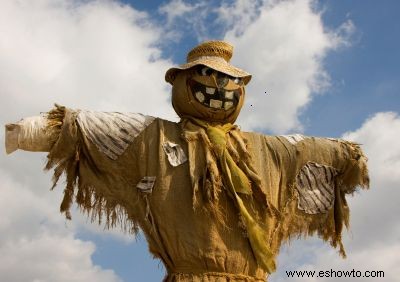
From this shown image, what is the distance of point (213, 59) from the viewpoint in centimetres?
449

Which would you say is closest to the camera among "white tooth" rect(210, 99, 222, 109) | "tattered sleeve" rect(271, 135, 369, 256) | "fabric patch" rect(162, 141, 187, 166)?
"fabric patch" rect(162, 141, 187, 166)

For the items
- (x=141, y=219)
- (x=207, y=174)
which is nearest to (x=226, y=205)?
(x=207, y=174)

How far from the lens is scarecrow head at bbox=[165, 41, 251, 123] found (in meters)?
4.37

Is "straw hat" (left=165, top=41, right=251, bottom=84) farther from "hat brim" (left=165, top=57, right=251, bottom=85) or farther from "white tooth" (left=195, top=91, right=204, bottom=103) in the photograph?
"white tooth" (left=195, top=91, right=204, bottom=103)

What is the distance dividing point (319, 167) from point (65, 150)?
5.43 feet

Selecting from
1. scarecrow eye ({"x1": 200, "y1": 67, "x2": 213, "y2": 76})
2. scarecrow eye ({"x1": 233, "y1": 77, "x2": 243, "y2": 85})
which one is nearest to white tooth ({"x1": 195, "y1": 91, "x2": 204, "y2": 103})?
scarecrow eye ({"x1": 200, "y1": 67, "x2": 213, "y2": 76})

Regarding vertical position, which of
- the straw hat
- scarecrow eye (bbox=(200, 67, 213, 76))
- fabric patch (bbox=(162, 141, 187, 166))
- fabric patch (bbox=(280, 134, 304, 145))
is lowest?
fabric patch (bbox=(162, 141, 187, 166))

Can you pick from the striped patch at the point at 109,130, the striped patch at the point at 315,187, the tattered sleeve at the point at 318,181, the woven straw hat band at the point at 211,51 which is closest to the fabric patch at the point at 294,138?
the tattered sleeve at the point at 318,181

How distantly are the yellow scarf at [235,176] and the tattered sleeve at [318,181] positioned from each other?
0.35 m

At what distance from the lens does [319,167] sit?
4582mm

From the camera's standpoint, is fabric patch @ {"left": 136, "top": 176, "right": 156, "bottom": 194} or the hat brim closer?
fabric patch @ {"left": 136, "top": 176, "right": 156, "bottom": 194}

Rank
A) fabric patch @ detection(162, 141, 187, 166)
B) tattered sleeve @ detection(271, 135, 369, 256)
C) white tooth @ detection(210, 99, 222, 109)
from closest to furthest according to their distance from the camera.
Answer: fabric patch @ detection(162, 141, 187, 166) < white tooth @ detection(210, 99, 222, 109) < tattered sleeve @ detection(271, 135, 369, 256)

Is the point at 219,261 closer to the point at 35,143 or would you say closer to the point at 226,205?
the point at 226,205

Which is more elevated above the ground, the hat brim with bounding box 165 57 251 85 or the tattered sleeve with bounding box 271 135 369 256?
the hat brim with bounding box 165 57 251 85
